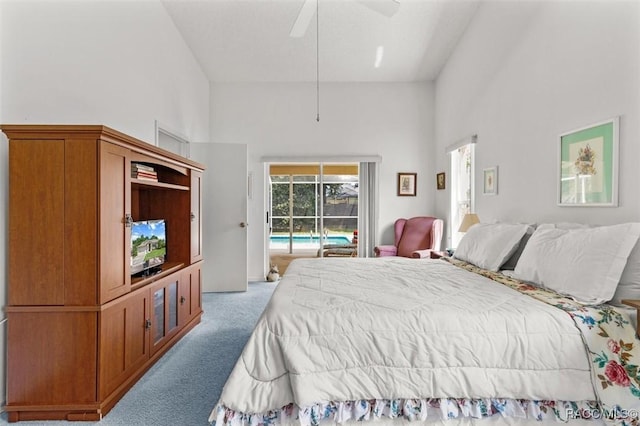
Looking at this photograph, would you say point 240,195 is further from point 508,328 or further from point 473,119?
point 508,328

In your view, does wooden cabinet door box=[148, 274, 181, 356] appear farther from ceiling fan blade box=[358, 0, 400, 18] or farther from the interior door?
ceiling fan blade box=[358, 0, 400, 18]

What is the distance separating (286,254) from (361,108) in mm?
3114

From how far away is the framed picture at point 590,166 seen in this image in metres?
2.02

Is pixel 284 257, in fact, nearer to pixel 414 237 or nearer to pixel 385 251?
pixel 385 251

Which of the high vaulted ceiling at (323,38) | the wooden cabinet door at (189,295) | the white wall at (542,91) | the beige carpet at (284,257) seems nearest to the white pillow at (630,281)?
the white wall at (542,91)

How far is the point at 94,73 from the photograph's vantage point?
250 cm

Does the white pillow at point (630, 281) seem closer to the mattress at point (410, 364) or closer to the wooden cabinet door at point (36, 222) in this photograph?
the mattress at point (410, 364)

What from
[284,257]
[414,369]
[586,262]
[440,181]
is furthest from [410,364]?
[284,257]

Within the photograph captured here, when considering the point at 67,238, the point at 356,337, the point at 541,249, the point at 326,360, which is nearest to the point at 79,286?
the point at 67,238

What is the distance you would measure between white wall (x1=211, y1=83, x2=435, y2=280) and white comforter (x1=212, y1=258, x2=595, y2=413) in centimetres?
390

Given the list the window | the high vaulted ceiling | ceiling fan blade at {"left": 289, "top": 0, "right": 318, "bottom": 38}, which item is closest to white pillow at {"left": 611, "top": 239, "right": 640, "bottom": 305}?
the high vaulted ceiling

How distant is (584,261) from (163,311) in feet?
9.19

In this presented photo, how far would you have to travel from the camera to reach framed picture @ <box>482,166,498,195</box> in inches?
134

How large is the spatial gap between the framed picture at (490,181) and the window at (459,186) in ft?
2.07
